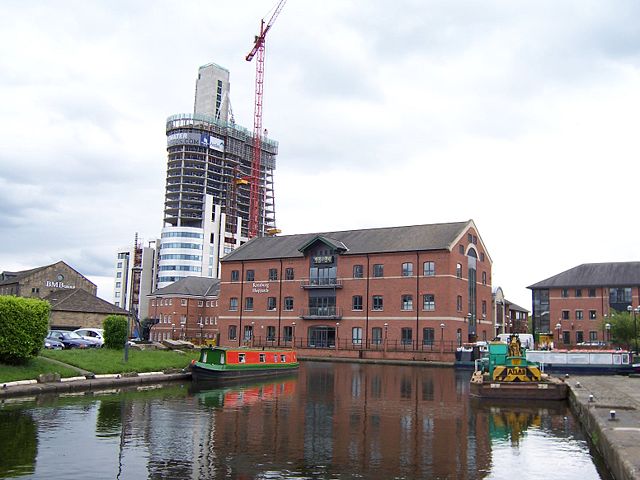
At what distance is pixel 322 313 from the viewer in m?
68.4

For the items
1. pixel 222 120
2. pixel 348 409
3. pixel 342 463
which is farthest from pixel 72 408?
pixel 222 120

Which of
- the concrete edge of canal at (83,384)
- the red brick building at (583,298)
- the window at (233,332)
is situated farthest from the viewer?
the red brick building at (583,298)

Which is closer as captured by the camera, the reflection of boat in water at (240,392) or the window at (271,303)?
the reflection of boat in water at (240,392)

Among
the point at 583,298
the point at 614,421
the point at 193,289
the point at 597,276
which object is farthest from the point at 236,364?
the point at 597,276

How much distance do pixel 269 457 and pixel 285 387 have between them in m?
18.9

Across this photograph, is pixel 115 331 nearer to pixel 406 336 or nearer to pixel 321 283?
pixel 406 336

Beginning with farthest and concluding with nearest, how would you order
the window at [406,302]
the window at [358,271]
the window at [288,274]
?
the window at [288,274], the window at [358,271], the window at [406,302]

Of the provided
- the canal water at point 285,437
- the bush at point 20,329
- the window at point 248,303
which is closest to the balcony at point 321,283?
the window at point 248,303

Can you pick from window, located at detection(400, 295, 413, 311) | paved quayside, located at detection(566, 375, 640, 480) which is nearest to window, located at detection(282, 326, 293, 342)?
window, located at detection(400, 295, 413, 311)

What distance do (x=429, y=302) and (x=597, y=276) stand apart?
30129 mm

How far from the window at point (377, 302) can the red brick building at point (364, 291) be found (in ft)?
0.34

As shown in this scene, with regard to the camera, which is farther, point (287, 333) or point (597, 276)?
point (597, 276)

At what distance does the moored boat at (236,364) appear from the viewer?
3550 centimetres

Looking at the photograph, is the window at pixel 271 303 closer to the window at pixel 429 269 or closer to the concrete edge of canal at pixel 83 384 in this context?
the window at pixel 429 269
